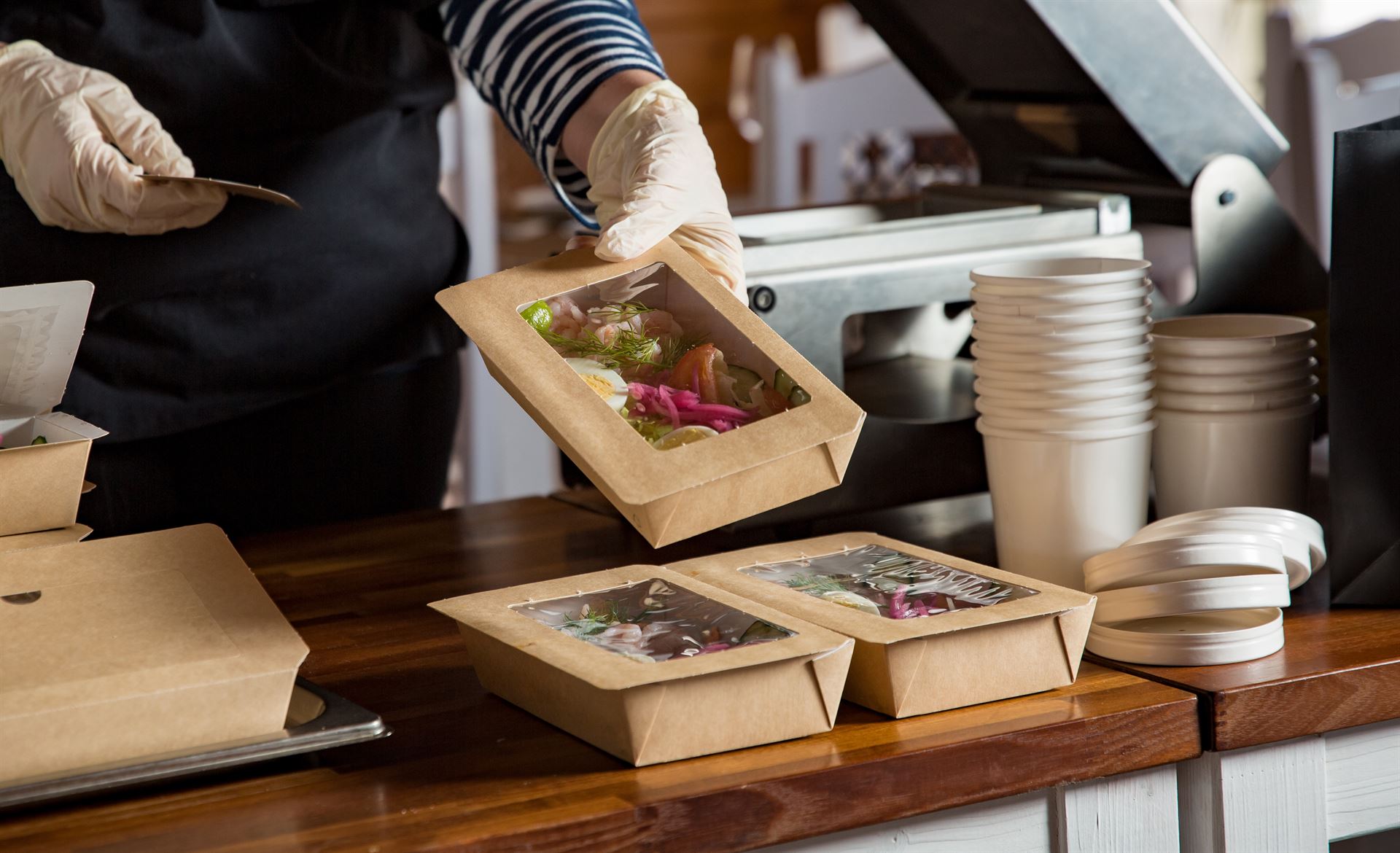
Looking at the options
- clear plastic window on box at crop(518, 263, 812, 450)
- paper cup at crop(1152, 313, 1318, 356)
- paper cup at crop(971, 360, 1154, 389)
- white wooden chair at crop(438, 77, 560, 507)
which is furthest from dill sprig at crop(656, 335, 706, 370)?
white wooden chair at crop(438, 77, 560, 507)

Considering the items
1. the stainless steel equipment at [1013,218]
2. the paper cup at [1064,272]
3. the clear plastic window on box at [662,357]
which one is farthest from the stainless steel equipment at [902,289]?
the clear plastic window on box at [662,357]

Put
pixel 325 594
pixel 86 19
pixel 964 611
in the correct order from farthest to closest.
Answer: pixel 86 19 → pixel 325 594 → pixel 964 611

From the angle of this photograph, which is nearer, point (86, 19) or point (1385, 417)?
point (1385, 417)

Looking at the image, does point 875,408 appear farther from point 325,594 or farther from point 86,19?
point 86,19

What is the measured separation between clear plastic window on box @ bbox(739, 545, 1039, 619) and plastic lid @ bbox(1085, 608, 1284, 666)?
8 cm

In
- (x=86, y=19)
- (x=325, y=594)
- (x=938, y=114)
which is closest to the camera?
(x=325, y=594)

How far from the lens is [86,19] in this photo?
1167 mm

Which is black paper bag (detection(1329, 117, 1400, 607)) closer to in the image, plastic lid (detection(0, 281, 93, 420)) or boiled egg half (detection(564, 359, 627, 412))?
boiled egg half (detection(564, 359, 627, 412))

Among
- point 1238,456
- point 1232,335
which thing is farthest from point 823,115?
point 1238,456

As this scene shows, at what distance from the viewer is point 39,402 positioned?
888mm

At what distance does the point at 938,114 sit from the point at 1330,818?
3.24 meters

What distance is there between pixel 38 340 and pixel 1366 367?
0.79 meters

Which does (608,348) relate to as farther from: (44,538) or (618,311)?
(44,538)

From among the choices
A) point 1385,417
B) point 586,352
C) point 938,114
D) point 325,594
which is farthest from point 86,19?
point 938,114
